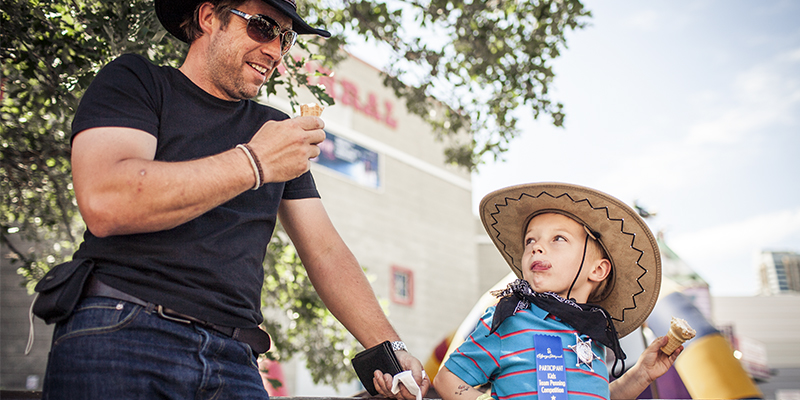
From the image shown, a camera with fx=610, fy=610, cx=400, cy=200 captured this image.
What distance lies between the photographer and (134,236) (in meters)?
1.63

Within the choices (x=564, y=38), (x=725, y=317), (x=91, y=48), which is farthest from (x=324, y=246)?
(x=725, y=317)

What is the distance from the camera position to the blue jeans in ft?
4.97

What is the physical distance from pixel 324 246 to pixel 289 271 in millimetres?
4119

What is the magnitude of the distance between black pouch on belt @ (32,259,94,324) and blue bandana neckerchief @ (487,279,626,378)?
54.1 inches

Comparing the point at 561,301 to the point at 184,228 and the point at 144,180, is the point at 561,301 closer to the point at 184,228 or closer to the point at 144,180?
the point at 184,228

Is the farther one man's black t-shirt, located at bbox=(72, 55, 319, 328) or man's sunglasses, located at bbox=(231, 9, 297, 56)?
man's sunglasses, located at bbox=(231, 9, 297, 56)

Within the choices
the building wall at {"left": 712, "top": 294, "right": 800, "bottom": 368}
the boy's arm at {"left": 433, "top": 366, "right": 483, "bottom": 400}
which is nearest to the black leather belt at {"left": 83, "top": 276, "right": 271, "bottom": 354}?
the boy's arm at {"left": 433, "top": 366, "right": 483, "bottom": 400}

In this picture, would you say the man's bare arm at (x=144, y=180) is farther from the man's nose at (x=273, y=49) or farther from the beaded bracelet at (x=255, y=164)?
the man's nose at (x=273, y=49)

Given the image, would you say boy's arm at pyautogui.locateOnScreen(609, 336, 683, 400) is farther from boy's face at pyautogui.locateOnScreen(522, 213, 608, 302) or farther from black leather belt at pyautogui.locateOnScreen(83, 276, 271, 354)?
black leather belt at pyautogui.locateOnScreen(83, 276, 271, 354)

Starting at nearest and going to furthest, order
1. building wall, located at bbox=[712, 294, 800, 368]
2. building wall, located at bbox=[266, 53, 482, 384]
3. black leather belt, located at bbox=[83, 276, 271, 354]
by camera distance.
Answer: black leather belt, located at bbox=[83, 276, 271, 354]
building wall, located at bbox=[266, 53, 482, 384]
building wall, located at bbox=[712, 294, 800, 368]

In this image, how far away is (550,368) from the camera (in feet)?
7.05

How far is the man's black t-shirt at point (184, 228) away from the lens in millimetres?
1624

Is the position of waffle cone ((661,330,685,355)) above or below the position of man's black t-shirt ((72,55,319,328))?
below

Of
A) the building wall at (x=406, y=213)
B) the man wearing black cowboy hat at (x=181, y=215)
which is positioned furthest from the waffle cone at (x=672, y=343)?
the building wall at (x=406, y=213)
